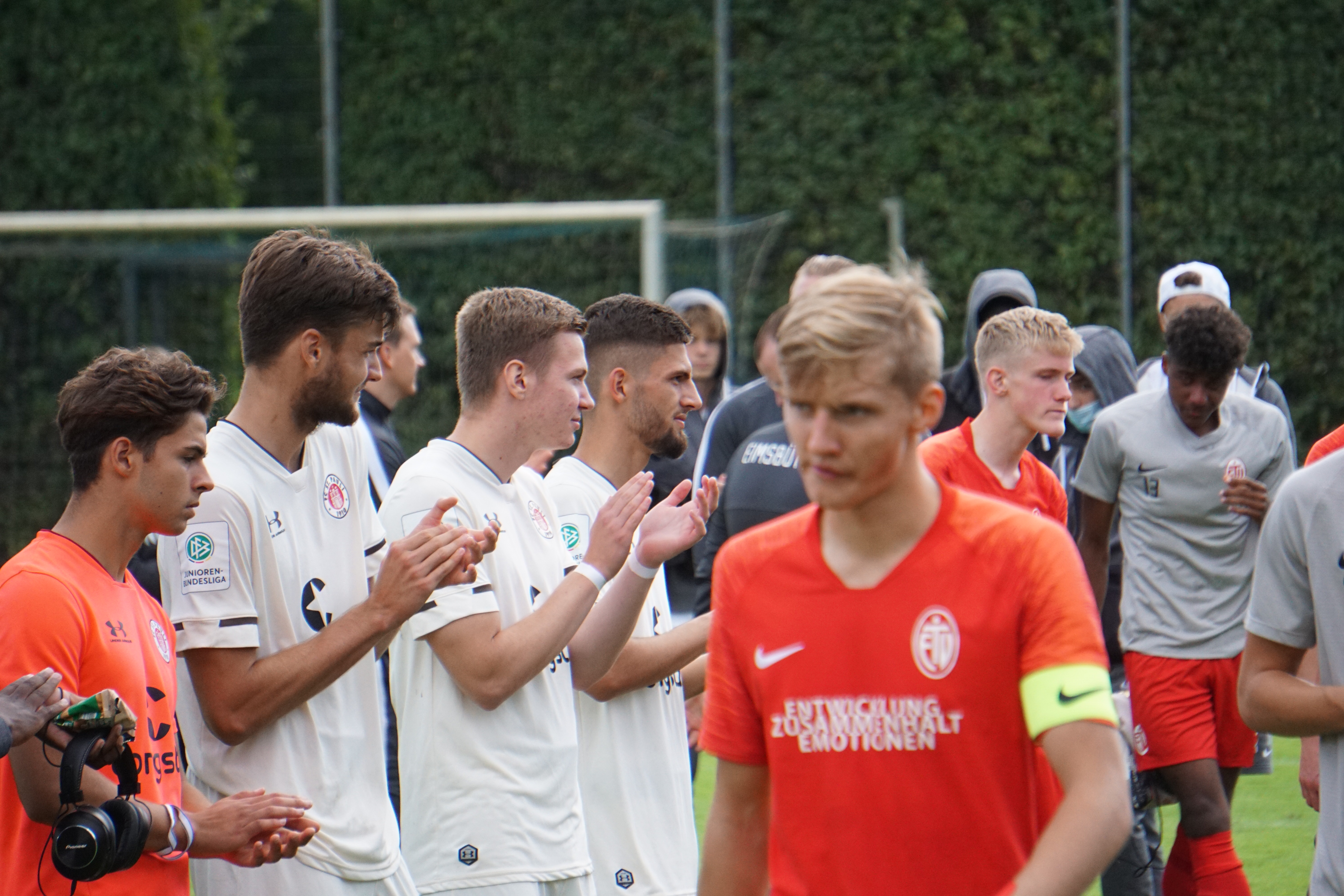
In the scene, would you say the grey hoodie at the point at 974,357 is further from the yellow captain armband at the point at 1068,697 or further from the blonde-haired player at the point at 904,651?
the yellow captain armband at the point at 1068,697

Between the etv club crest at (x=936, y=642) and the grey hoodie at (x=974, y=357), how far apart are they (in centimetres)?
383

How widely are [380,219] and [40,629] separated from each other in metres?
8.06

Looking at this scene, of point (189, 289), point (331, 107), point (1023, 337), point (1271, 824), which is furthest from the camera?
point (331, 107)

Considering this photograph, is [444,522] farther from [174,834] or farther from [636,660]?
[174,834]

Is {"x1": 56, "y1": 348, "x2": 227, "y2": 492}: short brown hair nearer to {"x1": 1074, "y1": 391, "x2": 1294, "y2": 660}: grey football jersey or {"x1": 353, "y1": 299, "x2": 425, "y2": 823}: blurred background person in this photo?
{"x1": 353, "y1": 299, "x2": 425, "y2": 823}: blurred background person

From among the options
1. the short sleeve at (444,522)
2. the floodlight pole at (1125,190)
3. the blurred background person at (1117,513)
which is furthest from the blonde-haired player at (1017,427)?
the floodlight pole at (1125,190)

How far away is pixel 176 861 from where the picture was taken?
2869 millimetres

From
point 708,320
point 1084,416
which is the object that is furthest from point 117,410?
point 708,320

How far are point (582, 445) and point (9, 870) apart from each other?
1.94m

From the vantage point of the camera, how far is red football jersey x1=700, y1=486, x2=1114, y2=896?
6.58ft

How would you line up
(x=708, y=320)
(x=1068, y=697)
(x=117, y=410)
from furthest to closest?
(x=708, y=320) → (x=117, y=410) → (x=1068, y=697)

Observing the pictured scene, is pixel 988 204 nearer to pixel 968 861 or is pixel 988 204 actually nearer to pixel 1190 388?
pixel 1190 388

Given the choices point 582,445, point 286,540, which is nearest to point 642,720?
point 582,445

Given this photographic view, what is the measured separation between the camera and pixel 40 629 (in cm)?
269
